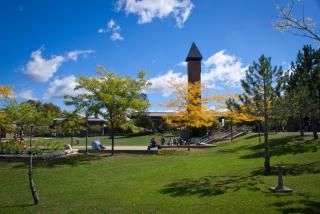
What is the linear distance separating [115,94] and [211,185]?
573 inches

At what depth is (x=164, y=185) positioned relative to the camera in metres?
14.3

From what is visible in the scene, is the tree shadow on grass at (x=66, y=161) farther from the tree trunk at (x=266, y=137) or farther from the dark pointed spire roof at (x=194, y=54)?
the dark pointed spire roof at (x=194, y=54)

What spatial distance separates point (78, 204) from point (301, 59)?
25483 mm

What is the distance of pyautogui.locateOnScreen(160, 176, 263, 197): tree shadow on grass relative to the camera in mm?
12406

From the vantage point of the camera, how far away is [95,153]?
89.7 ft

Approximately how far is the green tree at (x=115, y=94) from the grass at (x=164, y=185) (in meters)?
4.93

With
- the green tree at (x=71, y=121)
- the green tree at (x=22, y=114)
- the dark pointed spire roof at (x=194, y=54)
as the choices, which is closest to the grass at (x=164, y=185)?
the green tree at (x=22, y=114)

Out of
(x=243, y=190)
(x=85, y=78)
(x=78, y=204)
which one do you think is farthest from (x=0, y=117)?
(x=243, y=190)

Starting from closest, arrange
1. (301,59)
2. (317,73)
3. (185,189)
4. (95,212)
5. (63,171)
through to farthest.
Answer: (95,212) → (185,189) → (63,171) → (317,73) → (301,59)

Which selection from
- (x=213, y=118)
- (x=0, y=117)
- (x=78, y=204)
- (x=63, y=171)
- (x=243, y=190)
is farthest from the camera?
(x=213, y=118)

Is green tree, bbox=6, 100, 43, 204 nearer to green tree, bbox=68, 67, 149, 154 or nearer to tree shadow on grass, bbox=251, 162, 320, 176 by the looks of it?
green tree, bbox=68, 67, 149, 154

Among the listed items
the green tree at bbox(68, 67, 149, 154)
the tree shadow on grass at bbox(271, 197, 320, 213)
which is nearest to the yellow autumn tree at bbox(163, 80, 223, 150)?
the green tree at bbox(68, 67, 149, 154)

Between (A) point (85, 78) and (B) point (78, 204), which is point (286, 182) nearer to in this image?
(B) point (78, 204)

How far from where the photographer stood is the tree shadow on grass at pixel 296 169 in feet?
50.2
